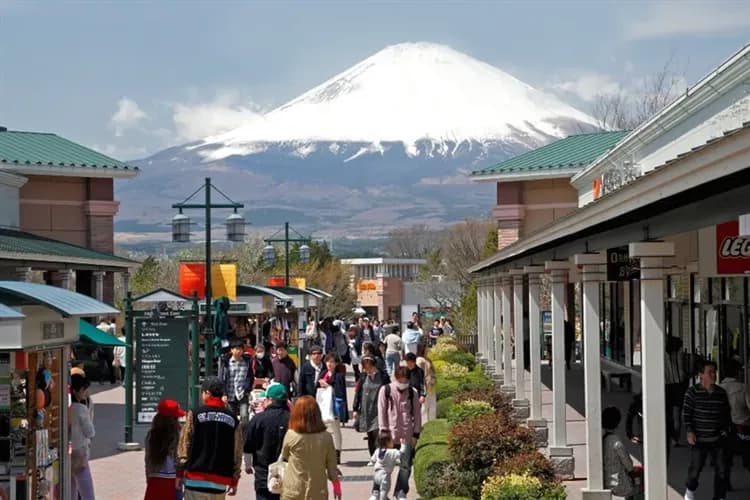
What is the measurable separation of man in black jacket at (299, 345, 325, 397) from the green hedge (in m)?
3.48

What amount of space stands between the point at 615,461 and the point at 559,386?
3972 millimetres

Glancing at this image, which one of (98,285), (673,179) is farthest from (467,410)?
(98,285)

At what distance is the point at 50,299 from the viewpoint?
1270 centimetres

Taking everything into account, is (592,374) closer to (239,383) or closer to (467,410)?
(467,410)

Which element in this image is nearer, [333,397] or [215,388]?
[215,388]

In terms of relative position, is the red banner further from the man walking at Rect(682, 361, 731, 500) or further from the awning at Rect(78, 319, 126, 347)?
the awning at Rect(78, 319, 126, 347)

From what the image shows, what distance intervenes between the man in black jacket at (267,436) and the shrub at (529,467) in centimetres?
212

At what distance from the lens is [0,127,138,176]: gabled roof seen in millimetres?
43816

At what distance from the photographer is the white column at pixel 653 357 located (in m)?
12.5

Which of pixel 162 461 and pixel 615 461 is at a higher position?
pixel 162 461

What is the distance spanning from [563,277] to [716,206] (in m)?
8.42

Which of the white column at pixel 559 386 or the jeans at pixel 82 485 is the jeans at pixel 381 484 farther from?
the jeans at pixel 82 485

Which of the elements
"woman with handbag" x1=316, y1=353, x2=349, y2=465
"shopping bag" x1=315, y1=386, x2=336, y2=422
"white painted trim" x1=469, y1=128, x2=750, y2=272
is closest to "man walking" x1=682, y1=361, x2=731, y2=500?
"white painted trim" x1=469, y1=128, x2=750, y2=272

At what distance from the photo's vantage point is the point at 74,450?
14922mm
